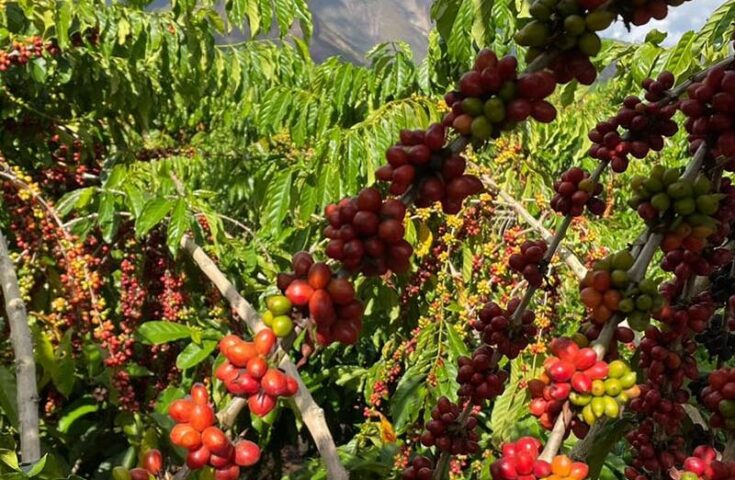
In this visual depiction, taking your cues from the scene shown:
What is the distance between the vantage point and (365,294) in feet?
12.0

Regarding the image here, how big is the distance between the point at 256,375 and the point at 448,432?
0.66 metres

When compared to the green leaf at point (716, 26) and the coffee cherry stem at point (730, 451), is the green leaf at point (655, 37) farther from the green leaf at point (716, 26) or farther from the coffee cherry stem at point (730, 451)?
the coffee cherry stem at point (730, 451)

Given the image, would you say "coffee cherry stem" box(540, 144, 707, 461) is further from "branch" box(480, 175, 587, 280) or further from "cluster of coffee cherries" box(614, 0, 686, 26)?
"branch" box(480, 175, 587, 280)

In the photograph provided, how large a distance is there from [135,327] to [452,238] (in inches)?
67.9

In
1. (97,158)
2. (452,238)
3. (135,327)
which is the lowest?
(135,327)

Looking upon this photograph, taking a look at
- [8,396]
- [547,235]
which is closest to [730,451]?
[8,396]

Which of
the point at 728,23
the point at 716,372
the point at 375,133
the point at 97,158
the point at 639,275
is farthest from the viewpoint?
the point at 97,158

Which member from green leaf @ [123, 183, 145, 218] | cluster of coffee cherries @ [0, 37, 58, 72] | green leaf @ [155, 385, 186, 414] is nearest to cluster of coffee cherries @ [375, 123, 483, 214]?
green leaf @ [123, 183, 145, 218]

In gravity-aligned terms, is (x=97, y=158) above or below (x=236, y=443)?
above

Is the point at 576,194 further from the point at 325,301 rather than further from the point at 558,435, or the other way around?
the point at 325,301

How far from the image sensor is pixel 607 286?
97 centimetres

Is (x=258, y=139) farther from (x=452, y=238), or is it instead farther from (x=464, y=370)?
(x=464, y=370)

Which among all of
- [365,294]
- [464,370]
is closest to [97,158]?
[365,294]

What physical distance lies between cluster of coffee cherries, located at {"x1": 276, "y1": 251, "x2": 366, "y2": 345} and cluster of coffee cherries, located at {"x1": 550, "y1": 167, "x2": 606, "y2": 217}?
60cm
